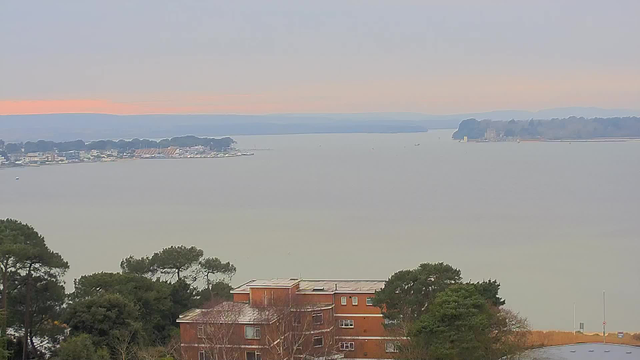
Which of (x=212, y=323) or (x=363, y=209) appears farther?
(x=363, y=209)

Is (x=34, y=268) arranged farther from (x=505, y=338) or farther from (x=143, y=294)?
(x=505, y=338)

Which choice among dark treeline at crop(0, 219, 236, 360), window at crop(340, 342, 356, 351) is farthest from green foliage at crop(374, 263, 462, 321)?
dark treeline at crop(0, 219, 236, 360)

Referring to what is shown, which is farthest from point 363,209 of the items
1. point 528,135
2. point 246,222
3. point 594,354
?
point 528,135

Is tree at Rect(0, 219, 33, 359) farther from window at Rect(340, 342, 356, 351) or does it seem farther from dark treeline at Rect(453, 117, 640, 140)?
dark treeline at Rect(453, 117, 640, 140)

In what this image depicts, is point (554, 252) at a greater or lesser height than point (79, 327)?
lesser

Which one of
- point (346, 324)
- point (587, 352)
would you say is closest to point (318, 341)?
point (346, 324)

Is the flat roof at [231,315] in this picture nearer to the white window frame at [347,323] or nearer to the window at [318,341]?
the window at [318,341]

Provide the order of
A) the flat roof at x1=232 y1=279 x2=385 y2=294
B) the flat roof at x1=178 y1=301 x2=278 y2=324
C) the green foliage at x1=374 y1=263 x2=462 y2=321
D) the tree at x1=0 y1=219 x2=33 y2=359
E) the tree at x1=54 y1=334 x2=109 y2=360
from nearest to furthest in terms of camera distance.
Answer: the tree at x1=54 y1=334 x2=109 y2=360 → the flat roof at x1=178 y1=301 x2=278 y2=324 → the tree at x1=0 y1=219 x2=33 y2=359 → the green foliage at x1=374 y1=263 x2=462 y2=321 → the flat roof at x1=232 y1=279 x2=385 y2=294

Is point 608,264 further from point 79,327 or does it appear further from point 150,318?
point 79,327
